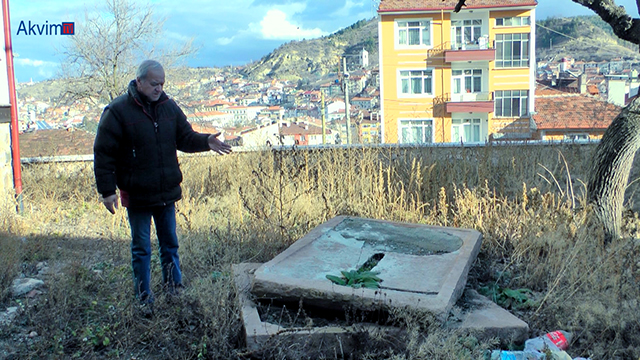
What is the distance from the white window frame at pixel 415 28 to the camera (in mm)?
36812

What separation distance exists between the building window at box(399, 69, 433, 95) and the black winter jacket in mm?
34817

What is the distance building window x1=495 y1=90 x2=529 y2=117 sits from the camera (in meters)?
37.7

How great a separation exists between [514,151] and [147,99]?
589 cm

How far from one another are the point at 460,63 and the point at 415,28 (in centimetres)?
406

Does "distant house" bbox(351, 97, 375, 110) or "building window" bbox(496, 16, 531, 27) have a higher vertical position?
"building window" bbox(496, 16, 531, 27)

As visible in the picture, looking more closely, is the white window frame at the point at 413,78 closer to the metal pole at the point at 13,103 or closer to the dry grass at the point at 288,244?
the dry grass at the point at 288,244

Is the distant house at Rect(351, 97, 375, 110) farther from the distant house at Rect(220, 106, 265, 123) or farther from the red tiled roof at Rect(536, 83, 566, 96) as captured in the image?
the red tiled roof at Rect(536, 83, 566, 96)

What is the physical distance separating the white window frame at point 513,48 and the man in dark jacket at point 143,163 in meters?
37.4

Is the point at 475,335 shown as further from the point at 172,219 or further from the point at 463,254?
the point at 172,219

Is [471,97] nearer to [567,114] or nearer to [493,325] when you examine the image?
[567,114]

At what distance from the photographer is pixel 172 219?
12.9ft

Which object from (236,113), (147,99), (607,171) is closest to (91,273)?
(147,99)

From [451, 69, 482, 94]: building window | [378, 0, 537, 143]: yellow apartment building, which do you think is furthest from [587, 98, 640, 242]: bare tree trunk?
[451, 69, 482, 94]: building window

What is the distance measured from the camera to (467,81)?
3806cm
